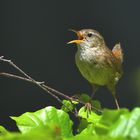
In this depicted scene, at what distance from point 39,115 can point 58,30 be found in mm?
5892

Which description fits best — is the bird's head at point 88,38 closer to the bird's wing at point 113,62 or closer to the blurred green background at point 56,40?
the bird's wing at point 113,62

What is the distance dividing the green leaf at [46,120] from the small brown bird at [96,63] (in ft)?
5.92

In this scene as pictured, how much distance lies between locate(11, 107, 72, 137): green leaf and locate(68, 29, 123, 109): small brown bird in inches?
71.0

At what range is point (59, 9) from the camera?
773cm

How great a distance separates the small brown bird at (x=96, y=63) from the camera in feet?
12.1

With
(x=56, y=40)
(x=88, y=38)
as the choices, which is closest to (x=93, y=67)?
(x=88, y=38)

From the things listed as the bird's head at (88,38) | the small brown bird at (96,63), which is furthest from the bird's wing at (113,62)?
the bird's head at (88,38)

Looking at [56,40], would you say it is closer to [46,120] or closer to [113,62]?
[113,62]

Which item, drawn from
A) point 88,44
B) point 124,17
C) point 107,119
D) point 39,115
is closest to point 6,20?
point 124,17

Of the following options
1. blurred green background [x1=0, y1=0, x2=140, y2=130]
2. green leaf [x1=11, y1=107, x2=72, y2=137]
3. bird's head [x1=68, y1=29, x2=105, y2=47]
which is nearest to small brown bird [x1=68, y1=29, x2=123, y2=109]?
bird's head [x1=68, y1=29, x2=105, y2=47]

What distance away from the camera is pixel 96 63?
3881 millimetres

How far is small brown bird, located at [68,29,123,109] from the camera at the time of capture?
12.1 feet

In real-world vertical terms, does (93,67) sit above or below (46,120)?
below

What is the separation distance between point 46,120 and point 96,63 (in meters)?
2.18
